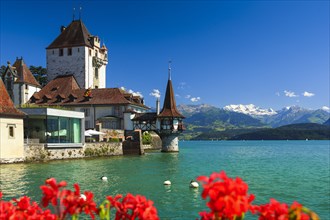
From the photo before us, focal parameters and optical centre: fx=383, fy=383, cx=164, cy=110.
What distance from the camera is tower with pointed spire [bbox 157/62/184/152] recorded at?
224ft

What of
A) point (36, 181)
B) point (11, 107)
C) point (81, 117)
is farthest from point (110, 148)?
point (36, 181)

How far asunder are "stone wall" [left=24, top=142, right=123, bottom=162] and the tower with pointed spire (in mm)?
10938

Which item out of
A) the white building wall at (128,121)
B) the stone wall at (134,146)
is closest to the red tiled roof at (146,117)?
the white building wall at (128,121)

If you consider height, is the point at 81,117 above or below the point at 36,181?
above

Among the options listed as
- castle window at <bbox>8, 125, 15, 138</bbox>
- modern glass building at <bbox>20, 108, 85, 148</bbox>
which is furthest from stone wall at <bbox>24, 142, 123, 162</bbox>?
castle window at <bbox>8, 125, 15, 138</bbox>

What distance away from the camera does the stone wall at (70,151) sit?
41.9 m

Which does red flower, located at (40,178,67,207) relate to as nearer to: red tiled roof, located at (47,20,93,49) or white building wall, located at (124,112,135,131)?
white building wall, located at (124,112,135,131)

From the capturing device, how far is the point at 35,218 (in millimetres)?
3117

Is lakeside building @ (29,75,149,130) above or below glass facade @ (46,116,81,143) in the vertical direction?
above

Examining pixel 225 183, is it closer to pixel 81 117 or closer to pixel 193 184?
pixel 193 184

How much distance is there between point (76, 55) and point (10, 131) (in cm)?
4341

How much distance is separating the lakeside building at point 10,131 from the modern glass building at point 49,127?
2.20 m

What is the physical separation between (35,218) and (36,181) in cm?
2403

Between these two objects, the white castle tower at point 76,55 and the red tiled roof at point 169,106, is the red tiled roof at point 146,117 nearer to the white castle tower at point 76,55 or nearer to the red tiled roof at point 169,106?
the red tiled roof at point 169,106
